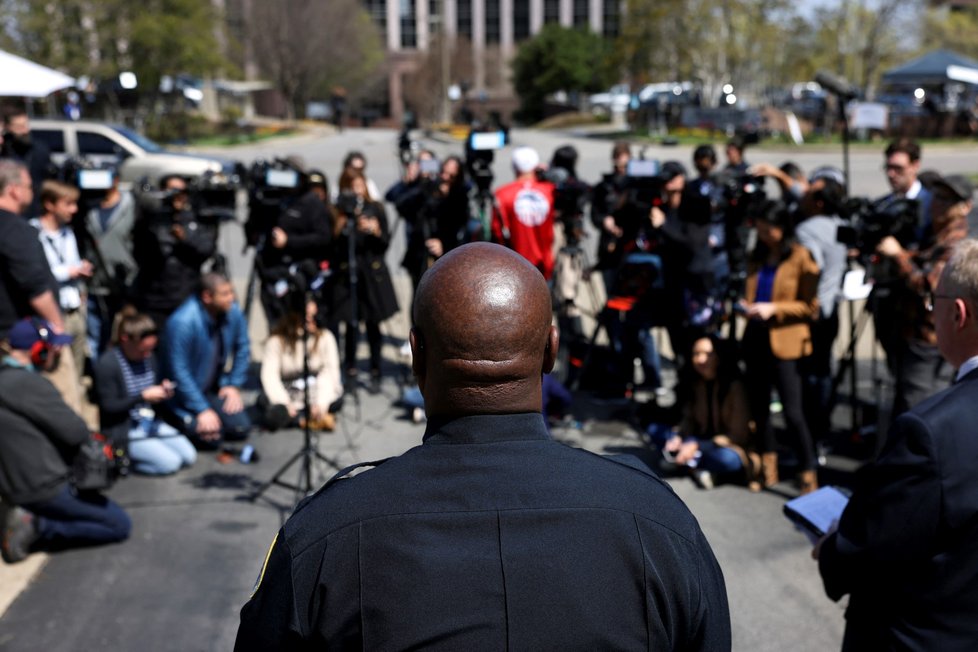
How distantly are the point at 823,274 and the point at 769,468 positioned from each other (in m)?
1.46

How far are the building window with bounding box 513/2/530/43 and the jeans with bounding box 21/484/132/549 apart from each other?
71.9 metres

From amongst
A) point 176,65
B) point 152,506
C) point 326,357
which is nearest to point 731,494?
point 326,357

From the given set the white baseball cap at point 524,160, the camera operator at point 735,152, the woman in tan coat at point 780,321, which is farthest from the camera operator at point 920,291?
the camera operator at point 735,152

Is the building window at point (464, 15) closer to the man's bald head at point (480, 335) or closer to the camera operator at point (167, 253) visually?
the camera operator at point (167, 253)

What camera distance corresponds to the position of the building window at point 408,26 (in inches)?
2901

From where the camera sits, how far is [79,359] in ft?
22.4

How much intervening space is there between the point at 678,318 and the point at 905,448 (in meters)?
4.70

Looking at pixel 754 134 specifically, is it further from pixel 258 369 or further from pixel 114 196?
pixel 114 196

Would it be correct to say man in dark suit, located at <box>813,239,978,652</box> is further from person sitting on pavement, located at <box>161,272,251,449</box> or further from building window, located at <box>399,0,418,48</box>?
building window, located at <box>399,0,418,48</box>

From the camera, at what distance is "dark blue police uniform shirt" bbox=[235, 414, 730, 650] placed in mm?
1543

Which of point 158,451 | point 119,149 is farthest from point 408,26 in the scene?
point 158,451

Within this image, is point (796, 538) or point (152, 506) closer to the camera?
point (796, 538)

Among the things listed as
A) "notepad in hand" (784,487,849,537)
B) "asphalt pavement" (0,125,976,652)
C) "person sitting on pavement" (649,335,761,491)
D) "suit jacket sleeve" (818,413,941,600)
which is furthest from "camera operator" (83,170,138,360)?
"suit jacket sleeve" (818,413,941,600)

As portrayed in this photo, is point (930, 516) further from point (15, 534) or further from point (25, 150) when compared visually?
point (25, 150)
